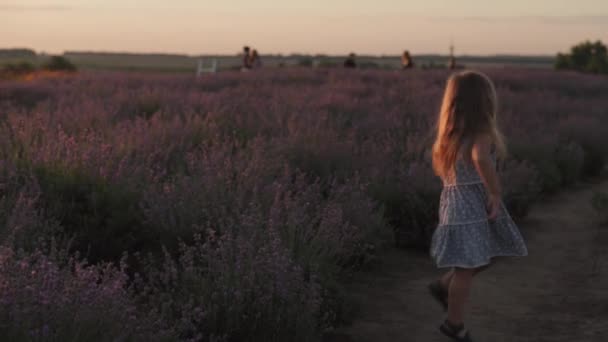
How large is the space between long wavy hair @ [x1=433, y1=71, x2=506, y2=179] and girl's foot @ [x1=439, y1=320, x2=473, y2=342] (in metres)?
0.88

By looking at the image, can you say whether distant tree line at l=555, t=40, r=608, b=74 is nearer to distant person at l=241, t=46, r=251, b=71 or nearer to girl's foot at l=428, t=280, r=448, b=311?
distant person at l=241, t=46, r=251, b=71

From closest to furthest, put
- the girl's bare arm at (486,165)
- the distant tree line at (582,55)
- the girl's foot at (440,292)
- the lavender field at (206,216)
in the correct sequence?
the lavender field at (206,216)
the girl's bare arm at (486,165)
the girl's foot at (440,292)
the distant tree line at (582,55)

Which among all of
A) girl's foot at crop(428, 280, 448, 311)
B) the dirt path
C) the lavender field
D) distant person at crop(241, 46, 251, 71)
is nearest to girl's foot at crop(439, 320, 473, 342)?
the dirt path

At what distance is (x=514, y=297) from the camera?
6.21 meters

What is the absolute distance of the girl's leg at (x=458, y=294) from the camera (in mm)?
5074

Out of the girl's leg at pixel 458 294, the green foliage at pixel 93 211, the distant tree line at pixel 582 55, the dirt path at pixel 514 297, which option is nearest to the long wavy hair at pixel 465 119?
the girl's leg at pixel 458 294

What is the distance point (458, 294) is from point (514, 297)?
1300 millimetres

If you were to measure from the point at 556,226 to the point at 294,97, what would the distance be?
551 cm

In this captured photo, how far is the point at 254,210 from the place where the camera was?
5172mm

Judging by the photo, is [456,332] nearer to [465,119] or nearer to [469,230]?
[469,230]

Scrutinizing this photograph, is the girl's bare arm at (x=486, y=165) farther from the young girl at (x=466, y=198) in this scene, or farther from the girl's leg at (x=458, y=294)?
the girl's leg at (x=458, y=294)

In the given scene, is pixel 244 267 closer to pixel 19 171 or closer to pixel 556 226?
pixel 19 171

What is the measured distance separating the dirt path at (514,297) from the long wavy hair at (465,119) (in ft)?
3.45

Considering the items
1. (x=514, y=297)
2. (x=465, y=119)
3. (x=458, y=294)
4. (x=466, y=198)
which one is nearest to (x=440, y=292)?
(x=458, y=294)
